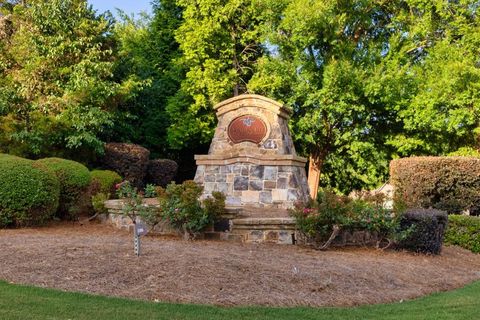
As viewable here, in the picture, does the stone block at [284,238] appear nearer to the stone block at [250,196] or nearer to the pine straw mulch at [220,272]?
the pine straw mulch at [220,272]

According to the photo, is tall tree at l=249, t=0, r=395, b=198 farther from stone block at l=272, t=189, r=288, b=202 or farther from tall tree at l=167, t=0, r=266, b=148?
stone block at l=272, t=189, r=288, b=202

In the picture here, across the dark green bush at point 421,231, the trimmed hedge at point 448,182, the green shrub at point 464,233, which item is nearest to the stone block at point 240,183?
the trimmed hedge at point 448,182

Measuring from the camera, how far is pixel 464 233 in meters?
11.5

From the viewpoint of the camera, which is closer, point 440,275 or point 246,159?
point 440,275

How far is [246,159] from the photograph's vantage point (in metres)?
13.0

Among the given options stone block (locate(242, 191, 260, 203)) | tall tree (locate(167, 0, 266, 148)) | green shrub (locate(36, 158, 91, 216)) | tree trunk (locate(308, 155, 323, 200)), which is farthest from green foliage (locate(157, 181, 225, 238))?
tree trunk (locate(308, 155, 323, 200))

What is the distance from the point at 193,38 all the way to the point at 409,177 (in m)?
9.28

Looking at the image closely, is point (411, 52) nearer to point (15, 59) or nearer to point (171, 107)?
point (171, 107)

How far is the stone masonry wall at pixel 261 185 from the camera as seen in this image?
1269 cm

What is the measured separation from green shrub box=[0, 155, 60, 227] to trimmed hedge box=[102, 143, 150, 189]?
4.35m

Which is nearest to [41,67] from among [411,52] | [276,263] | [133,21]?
[276,263]

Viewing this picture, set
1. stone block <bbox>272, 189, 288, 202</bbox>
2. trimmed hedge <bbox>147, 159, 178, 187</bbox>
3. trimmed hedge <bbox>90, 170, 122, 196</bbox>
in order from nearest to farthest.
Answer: trimmed hedge <bbox>90, 170, 122, 196</bbox>
stone block <bbox>272, 189, 288, 202</bbox>
trimmed hedge <bbox>147, 159, 178, 187</bbox>

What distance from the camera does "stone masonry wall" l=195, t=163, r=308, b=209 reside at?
12.7 m

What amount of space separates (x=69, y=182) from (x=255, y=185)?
4.35 m
